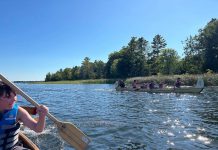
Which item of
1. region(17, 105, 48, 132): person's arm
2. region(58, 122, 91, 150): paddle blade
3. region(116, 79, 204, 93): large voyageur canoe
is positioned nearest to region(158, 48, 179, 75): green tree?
region(116, 79, 204, 93): large voyageur canoe

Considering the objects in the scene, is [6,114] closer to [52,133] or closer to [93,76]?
[52,133]

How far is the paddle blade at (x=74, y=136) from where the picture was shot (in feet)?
22.4

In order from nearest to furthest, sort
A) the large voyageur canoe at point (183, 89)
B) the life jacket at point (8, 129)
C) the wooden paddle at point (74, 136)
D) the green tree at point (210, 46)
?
the life jacket at point (8, 129) < the wooden paddle at point (74, 136) < the large voyageur canoe at point (183, 89) < the green tree at point (210, 46)

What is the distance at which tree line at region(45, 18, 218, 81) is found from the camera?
86688 mm

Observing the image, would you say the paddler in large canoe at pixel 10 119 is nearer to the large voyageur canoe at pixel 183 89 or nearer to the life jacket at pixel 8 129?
the life jacket at pixel 8 129

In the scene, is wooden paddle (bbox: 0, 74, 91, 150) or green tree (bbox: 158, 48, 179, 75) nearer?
wooden paddle (bbox: 0, 74, 91, 150)

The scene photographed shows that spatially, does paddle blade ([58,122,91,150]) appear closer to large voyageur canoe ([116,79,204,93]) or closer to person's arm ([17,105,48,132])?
person's arm ([17,105,48,132])

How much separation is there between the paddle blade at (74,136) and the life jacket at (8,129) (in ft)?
4.58

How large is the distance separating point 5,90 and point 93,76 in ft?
477

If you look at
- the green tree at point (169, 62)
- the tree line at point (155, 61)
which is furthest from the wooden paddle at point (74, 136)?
the green tree at point (169, 62)

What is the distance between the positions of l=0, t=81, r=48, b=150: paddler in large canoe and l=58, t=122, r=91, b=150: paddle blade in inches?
50.4

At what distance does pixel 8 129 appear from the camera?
552 centimetres

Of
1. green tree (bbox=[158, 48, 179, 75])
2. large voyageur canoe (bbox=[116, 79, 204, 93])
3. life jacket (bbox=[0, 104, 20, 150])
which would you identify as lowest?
large voyageur canoe (bbox=[116, 79, 204, 93])

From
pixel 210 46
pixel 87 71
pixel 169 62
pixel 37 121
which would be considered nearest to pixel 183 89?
pixel 37 121
